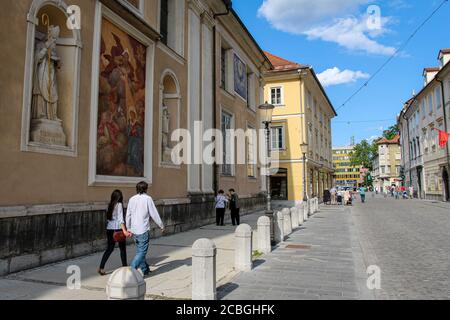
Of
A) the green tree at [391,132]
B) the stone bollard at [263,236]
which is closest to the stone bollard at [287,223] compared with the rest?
the stone bollard at [263,236]

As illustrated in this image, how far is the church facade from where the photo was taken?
7.11 meters

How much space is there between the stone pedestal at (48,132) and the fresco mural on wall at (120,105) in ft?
3.89

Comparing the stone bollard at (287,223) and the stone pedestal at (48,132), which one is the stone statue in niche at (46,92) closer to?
the stone pedestal at (48,132)

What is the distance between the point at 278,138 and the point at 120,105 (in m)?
25.4

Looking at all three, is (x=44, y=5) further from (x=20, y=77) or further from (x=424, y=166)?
(x=424, y=166)

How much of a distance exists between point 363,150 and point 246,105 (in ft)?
297

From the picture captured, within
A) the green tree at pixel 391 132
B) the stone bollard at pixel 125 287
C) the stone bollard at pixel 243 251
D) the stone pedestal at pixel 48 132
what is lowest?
the stone bollard at pixel 243 251

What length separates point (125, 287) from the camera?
3221 mm

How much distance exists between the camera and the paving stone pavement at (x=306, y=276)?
5.69m

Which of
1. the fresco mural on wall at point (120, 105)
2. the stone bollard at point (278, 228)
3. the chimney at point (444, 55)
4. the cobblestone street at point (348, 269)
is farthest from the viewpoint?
the chimney at point (444, 55)

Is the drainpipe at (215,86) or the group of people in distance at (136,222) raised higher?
the drainpipe at (215,86)

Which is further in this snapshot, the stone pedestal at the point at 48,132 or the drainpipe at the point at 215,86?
the drainpipe at the point at 215,86

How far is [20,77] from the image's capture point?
Answer: 7.24 m
